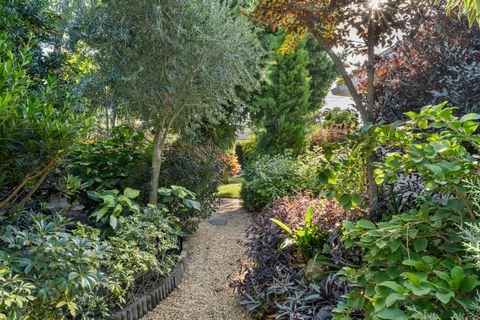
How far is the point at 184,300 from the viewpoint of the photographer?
2.99 meters

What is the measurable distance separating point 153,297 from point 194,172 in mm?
1787

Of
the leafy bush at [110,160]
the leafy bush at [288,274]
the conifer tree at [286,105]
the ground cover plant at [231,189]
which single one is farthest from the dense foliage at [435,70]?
the conifer tree at [286,105]

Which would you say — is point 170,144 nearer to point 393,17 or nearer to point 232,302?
point 232,302

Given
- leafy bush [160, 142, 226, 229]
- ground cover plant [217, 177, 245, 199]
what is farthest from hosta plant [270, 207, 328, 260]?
ground cover plant [217, 177, 245, 199]

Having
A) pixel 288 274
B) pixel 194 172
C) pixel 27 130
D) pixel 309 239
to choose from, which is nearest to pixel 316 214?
pixel 309 239

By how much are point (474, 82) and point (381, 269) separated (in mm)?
1548

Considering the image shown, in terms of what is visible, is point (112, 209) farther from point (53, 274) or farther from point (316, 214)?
point (316, 214)

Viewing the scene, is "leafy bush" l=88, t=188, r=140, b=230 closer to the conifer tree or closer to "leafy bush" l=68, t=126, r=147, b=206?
"leafy bush" l=68, t=126, r=147, b=206

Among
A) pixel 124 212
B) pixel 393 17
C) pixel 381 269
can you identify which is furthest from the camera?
pixel 124 212

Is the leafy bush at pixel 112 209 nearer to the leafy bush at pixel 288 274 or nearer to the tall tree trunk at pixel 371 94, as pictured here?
the leafy bush at pixel 288 274

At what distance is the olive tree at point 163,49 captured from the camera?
3.23 m

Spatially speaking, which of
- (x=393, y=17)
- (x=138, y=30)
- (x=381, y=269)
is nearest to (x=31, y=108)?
(x=138, y=30)

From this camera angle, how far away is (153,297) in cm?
284

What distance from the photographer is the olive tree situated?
3.23 metres
